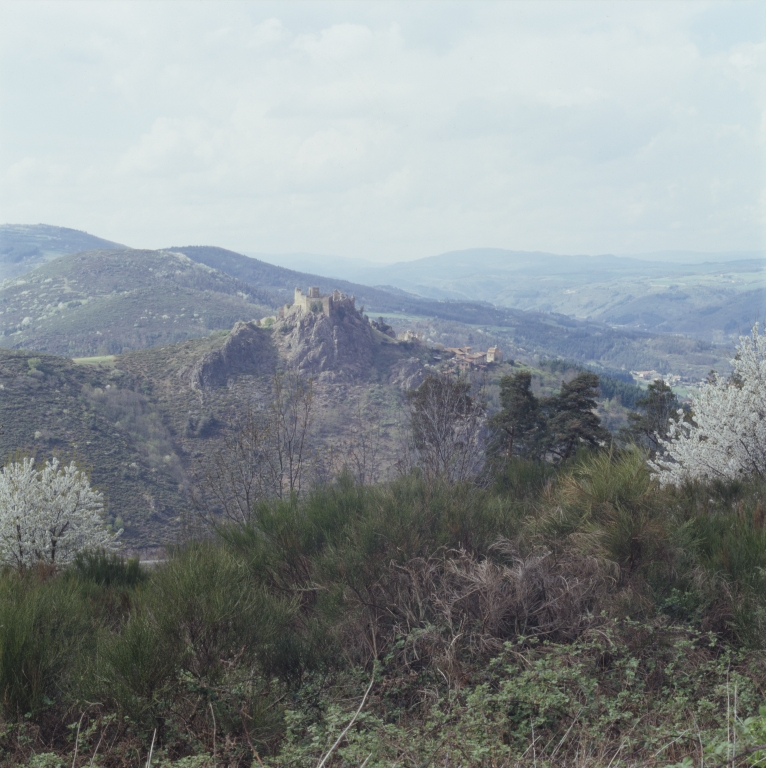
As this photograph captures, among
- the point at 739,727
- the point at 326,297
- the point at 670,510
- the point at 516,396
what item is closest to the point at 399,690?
the point at 739,727

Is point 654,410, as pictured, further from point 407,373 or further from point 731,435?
point 407,373

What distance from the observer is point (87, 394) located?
156 feet

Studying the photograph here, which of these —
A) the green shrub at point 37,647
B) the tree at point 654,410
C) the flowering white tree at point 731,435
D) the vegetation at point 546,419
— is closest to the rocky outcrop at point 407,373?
the tree at point 654,410

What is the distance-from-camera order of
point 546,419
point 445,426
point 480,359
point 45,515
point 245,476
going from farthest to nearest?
1. point 480,359
2. point 546,419
3. point 445,426
4. point 245,476
5. point 45,515

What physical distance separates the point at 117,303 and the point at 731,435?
117 metres

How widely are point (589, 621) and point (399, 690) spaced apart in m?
1.52

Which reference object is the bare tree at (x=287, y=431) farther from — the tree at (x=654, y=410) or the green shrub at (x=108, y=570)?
the tree at (x=654, y=410)

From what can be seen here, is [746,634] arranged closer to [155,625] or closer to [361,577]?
[361,577]

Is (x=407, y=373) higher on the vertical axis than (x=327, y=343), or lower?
lower

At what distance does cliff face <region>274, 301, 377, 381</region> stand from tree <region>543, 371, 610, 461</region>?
4515cm

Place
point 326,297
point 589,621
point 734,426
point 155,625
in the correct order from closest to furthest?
point 155,625 → point 589,621 → point 734,426 → point 326,297

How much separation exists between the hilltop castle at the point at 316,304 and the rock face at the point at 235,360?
14.1 feet

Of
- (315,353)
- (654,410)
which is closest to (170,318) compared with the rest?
(315,353)

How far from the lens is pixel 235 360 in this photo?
6103 cm
